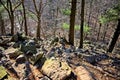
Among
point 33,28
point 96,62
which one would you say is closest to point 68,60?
point 96,62

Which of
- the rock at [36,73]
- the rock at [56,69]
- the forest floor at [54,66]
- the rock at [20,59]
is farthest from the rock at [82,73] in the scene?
the rock at [20,59]

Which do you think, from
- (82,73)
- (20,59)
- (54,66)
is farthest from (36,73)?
(82,73)

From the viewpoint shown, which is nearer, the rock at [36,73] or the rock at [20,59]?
the rock at [36,73]

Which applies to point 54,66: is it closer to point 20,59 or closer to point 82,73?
point 82,73

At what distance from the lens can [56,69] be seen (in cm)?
729

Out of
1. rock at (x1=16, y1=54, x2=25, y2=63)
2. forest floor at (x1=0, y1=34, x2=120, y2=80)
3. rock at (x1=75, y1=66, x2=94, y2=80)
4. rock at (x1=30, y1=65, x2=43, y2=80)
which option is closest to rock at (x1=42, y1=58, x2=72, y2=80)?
forest floor at (x1=0, y1=34, x2=120, y2=80)

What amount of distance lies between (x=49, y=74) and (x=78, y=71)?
1.17 m

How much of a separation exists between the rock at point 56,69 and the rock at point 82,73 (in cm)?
39

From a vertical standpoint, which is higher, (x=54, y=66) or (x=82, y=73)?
(x=54, y=66)

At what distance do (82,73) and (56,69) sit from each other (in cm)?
98

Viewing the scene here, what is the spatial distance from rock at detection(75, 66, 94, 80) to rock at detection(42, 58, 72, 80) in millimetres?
393

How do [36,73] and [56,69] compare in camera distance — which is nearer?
[56,69]

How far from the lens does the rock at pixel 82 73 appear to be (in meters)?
7.12

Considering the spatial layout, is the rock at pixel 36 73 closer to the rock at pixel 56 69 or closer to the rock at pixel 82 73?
the rock at pixel 56 69
